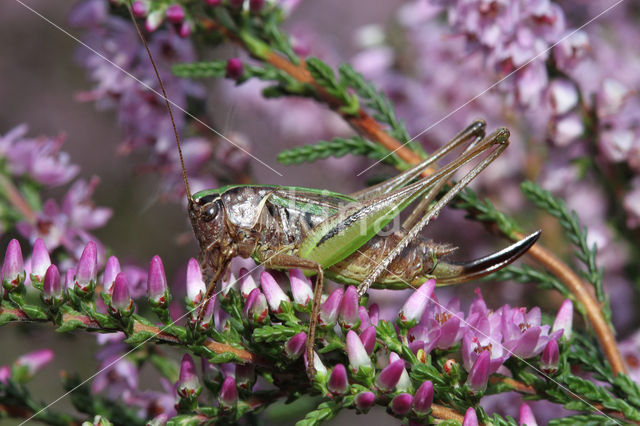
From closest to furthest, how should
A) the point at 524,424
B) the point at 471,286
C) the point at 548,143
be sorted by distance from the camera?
the point at 524,424, the point at 548,143, the point at 471,286

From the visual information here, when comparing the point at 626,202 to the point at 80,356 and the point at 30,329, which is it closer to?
the point at 30,329

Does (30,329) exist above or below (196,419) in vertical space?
above

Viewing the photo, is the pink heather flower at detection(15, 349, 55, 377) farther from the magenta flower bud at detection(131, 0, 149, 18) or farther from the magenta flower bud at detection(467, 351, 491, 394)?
the magenta flower bud at detection(467, 351, 491, 394)

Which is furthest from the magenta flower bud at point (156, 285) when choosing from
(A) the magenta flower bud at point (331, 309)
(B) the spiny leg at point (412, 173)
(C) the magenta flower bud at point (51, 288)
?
(B) the spiny leg at point (412, 173)

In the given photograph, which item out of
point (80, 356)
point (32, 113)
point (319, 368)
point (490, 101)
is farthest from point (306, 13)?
point (319, 368)

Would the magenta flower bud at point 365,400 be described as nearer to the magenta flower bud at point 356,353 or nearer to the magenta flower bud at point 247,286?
the magenta flower bud at point 356,353

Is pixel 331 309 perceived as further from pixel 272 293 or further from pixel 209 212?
pixel 209 212

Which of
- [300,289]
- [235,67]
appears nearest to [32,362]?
[300,289]
